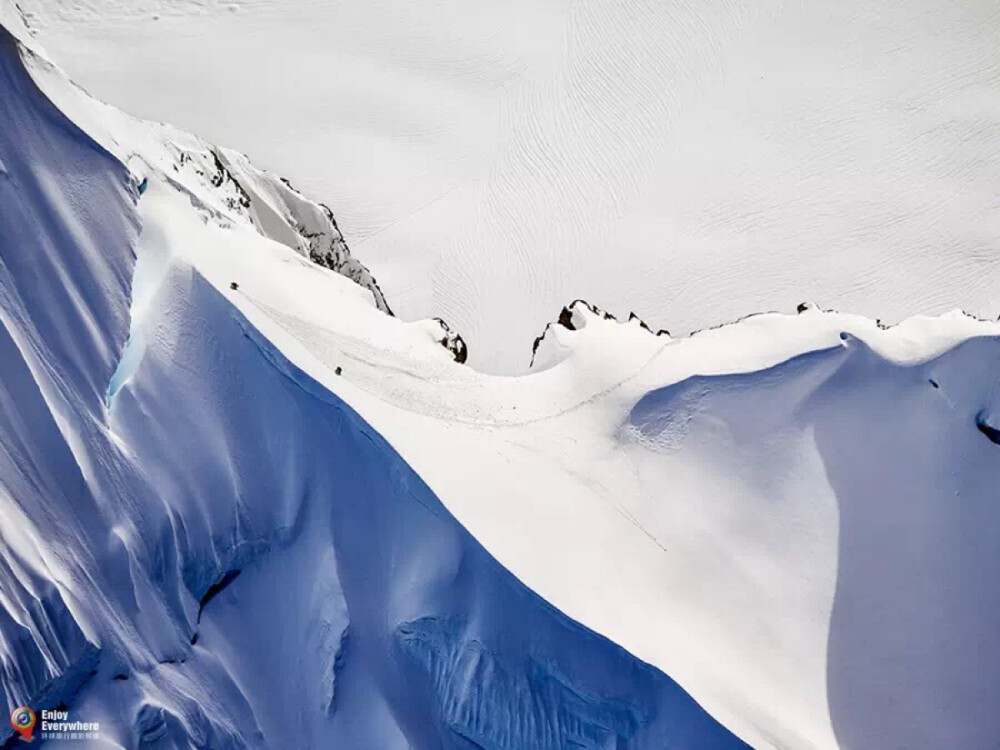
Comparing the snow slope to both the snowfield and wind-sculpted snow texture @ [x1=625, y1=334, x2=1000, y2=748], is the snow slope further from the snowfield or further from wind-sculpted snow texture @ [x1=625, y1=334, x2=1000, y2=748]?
the snowfield

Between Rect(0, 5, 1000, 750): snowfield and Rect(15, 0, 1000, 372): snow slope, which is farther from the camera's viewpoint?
Rect(15, 0, 1000, 372): snow slope

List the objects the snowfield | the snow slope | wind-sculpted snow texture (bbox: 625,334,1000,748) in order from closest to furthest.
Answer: the snowfield
wind-sculpted snow texture (bbox: 625,334,1000,748)
the snow slope

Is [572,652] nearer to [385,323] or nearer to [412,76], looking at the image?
[385,323]

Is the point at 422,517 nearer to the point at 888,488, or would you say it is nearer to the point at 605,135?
the point at 888,488

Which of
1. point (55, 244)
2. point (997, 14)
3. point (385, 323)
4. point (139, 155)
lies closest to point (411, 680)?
point (385, 323)

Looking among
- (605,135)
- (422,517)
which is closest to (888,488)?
(422,517)

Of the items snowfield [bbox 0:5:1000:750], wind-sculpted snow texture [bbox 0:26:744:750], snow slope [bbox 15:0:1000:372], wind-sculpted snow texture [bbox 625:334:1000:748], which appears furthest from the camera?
snow slope [bbox 15:0:1000:372]

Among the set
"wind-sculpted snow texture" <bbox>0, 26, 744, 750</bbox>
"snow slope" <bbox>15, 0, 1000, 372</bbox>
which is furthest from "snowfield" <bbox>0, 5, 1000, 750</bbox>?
"snow slope" <bbox>15, 0, 1000, 372</bbox>
